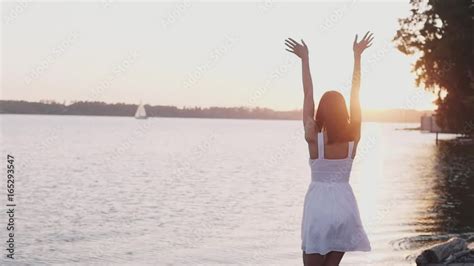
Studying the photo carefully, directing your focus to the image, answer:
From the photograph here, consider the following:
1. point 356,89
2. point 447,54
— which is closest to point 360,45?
point 356,89

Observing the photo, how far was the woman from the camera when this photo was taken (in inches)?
220

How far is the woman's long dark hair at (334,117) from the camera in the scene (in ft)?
17.8

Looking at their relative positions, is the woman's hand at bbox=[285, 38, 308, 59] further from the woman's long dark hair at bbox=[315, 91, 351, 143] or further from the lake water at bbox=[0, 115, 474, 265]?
the lake water at bbox=[0, 115, 474, 265]

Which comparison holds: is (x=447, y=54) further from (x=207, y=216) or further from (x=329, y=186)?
(x=329, y=186)

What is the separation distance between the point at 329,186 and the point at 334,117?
0.62 meters

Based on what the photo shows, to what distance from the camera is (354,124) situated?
223 inches

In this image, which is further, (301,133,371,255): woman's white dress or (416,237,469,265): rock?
(416,237,469,265): rock

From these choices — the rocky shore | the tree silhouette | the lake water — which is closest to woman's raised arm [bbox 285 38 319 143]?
the rocky shore

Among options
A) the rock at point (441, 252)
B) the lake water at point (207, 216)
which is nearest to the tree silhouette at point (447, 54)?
the lake water at point (207, 216)

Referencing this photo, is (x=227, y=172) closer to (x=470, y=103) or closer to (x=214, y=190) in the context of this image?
(x=214, y=190)

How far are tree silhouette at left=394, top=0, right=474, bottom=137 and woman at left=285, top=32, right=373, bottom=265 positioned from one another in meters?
33.6

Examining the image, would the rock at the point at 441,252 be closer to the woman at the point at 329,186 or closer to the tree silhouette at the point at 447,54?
the woman at the point at 329,186

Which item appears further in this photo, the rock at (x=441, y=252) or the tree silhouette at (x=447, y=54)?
the tree silhouette at (x=447, y=54)

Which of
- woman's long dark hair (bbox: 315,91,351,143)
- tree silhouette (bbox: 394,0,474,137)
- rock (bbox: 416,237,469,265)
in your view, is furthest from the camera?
tree silhouette (bbox: 394,0,474,137)
